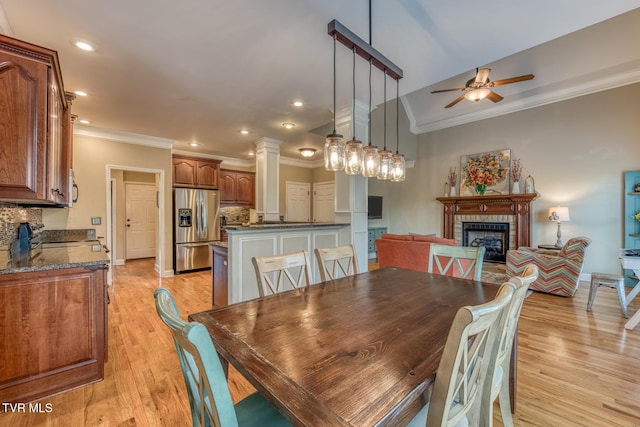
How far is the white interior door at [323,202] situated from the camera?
7.30 meters

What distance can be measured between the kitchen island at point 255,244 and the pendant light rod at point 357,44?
6.18 feet

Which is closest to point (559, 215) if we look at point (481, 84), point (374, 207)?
point (481, 84)

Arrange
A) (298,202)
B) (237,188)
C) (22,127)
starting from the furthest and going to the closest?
1. (298,202)
2. (237,188)
3. (22,127)

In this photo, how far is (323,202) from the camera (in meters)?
7.50

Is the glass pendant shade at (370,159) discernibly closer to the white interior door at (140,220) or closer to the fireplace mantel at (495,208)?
the fireplace mantel at (495,208)

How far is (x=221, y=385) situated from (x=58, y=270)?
6.17 ft

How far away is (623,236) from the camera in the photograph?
166 inches

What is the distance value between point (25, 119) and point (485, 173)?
6670mm

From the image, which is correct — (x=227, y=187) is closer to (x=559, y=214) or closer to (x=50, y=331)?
(x=50, y=331)

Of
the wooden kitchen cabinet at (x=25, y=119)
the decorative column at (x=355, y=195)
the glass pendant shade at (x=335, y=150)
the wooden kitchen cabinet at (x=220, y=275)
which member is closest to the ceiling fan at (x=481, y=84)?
the decorative column at (x=355, y=195)

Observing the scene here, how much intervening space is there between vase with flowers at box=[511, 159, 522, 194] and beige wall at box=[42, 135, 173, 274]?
22.7ft

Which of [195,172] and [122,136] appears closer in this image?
[122,136]

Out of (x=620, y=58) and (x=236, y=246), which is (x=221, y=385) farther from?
(x=620, y=58)

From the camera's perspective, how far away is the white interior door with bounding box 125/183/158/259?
21.5ft
